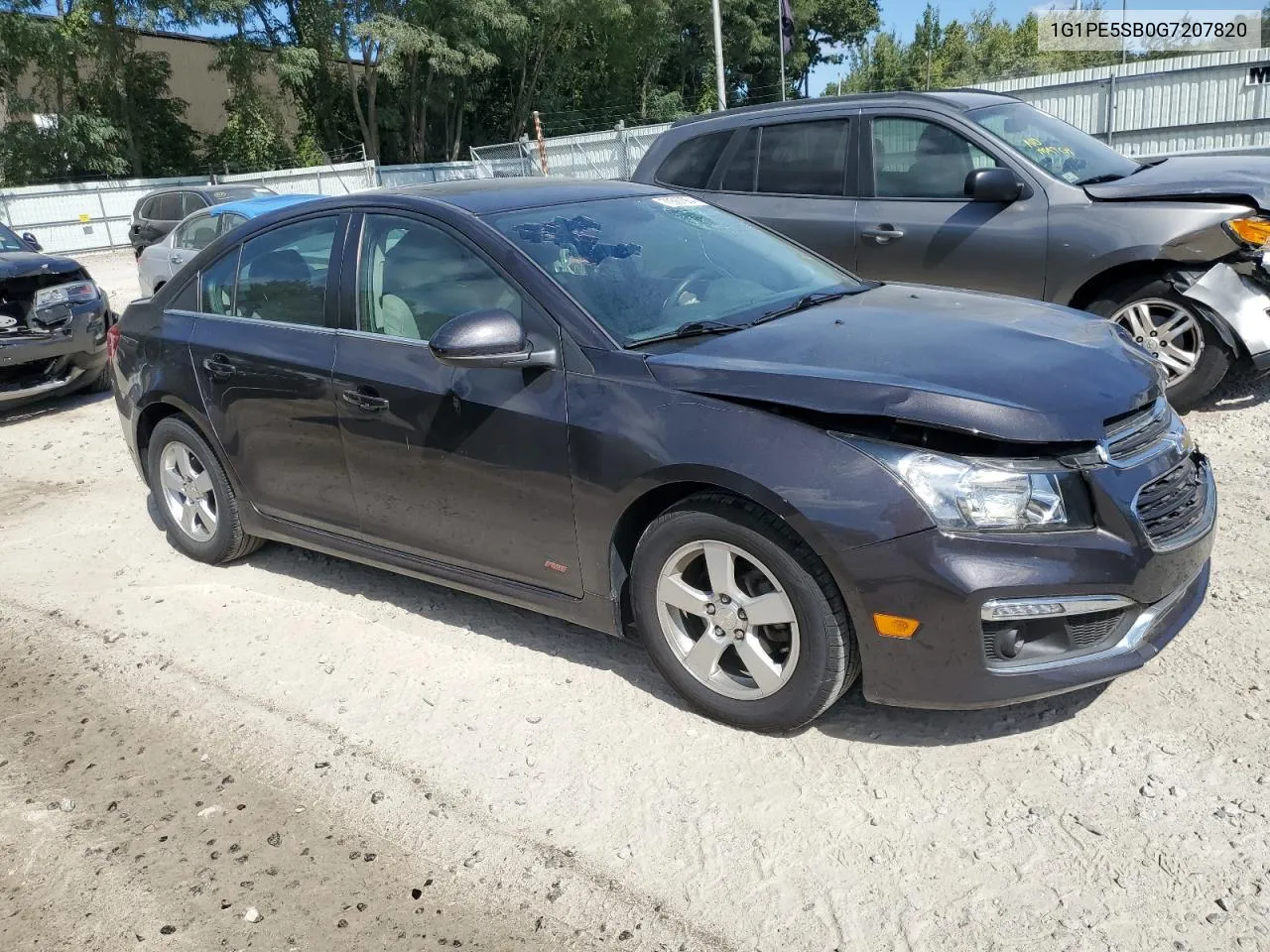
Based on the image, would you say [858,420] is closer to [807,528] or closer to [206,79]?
[807,528]

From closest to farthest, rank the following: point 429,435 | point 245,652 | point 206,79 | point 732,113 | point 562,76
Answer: point 429,435
point 245,652
point 732,113
point 206,79
point 562,76

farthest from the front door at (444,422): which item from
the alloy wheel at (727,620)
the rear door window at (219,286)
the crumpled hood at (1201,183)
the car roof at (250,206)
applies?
the car roof at (250,206)

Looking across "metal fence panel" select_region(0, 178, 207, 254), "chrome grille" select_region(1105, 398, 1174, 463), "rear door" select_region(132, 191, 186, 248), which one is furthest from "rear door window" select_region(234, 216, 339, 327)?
"metal fence panel" select_region(0, 178, 207, 254)

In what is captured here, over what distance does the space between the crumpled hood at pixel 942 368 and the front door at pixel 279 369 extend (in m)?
1.63

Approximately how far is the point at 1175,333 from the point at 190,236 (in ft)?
34.3

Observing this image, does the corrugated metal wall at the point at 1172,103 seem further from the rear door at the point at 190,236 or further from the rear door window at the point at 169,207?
the rear door window at the point at 169,207

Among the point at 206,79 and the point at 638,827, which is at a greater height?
the point at 206,79

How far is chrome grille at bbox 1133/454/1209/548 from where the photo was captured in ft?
9.83

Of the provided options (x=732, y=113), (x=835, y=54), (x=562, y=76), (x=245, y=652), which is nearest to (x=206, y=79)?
(x=562, y=76)

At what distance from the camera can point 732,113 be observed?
7.51 meters

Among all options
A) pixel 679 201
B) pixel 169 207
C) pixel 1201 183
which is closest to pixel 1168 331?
pixel 1201 183

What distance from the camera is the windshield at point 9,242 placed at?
9.66 metres

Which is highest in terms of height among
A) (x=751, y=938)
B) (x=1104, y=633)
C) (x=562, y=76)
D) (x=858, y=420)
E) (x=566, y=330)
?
(x=562, y=76)

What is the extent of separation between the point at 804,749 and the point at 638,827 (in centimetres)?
60
